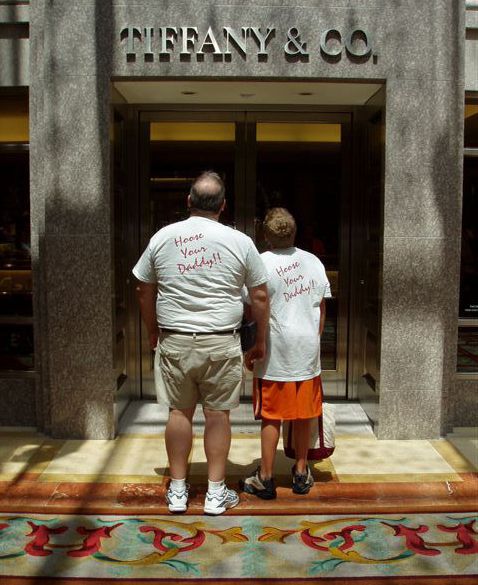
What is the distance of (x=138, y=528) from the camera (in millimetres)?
3576

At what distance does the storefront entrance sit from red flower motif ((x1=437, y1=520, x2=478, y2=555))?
6.69ft

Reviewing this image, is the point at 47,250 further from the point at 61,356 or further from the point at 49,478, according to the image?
the point at 49,478

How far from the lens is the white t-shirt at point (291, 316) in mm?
3801

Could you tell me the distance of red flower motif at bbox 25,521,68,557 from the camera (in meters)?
3.32

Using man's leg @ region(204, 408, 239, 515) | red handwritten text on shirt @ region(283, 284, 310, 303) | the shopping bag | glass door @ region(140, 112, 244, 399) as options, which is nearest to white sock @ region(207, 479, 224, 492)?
man's leg @ region(204, 408, 239, 515)

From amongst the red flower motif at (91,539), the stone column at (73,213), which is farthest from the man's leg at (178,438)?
the stone column at (73,213)

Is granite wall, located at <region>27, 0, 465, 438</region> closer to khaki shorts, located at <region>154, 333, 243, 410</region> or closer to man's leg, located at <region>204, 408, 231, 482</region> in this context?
khaki shorts, located at <region>154, 333, 243, 410</region>

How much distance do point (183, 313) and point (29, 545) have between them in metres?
1.34

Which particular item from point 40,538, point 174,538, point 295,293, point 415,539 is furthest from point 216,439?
point 415,539

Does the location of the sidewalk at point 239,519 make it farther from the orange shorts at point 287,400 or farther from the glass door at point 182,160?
the glass door at point 182,160

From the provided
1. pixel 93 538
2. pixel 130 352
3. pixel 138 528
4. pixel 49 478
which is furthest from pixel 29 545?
pixel 130 352

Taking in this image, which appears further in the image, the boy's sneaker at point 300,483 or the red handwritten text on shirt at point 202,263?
the boy's sneaker at point 300,483

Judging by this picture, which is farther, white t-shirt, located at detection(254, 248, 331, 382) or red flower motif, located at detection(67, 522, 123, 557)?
white t-shirt, located at detection(254, 248, 331, 382)

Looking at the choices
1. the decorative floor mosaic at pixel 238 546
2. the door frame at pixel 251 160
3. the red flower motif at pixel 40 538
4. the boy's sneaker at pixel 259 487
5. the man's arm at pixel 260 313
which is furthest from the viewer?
the door frame at pixel 251 160
